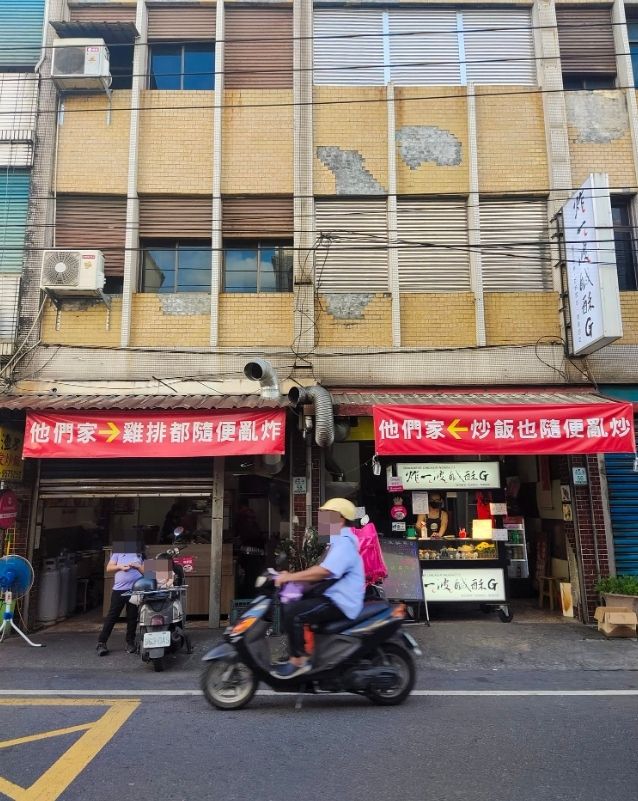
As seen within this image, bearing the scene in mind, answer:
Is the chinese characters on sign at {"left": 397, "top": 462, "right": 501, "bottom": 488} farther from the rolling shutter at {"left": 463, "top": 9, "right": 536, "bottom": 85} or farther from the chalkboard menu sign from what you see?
the rolling shutter at {"left": 463, "top": 9, "right": 536, "bottom": 85}

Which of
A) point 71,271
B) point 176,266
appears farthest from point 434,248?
point 71,271

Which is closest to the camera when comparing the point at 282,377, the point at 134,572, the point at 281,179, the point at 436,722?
the point at 436,722

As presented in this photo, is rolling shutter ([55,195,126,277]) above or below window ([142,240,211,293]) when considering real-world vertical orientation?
above

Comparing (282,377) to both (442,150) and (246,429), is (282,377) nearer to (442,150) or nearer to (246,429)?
(246,429)

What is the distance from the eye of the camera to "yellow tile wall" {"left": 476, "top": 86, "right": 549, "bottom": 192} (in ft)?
34.3

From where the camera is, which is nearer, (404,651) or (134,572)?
(404,651)

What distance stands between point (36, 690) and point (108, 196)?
7.86m

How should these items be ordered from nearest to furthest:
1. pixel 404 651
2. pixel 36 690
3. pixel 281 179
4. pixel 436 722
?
1. pixel 436 722
2. pixel 404 651
3. pixel 36 690
4. pixel 281 179

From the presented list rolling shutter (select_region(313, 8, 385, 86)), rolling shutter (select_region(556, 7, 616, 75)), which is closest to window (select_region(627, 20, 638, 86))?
rolling shutter (select_region(556, 7, 616, 75))

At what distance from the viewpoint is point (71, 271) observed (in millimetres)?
9617

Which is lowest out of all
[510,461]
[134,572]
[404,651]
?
[404,651]

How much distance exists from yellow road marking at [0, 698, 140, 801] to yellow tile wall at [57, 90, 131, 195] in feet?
26.4

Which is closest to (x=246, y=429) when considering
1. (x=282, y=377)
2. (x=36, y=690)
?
(x=282, y=377)

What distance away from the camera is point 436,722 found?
196 inches
